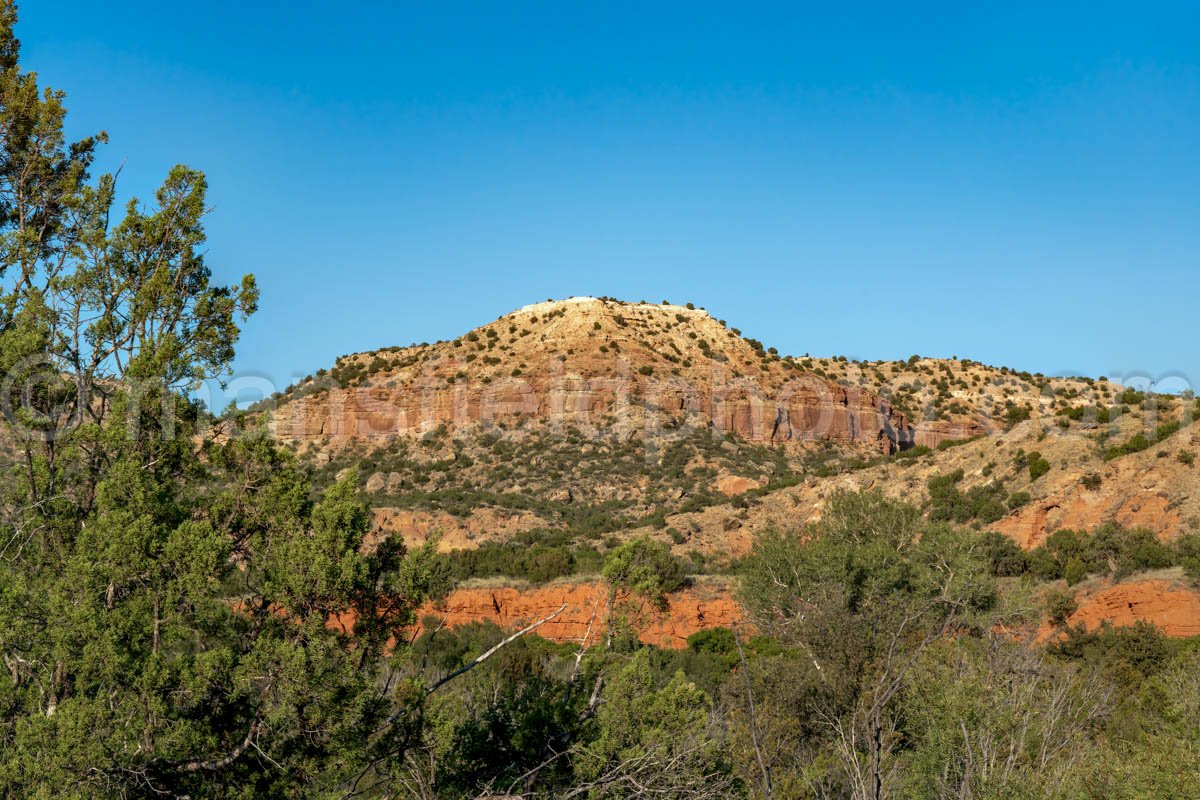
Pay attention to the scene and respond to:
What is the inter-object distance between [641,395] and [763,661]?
1519 inches

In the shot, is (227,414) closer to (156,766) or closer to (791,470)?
(156,766)

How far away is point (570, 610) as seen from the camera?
30.2m

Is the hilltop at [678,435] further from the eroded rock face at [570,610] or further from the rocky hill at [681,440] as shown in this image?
the eroded rock face at [570,610]

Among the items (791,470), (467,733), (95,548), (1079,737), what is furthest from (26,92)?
(791,470)

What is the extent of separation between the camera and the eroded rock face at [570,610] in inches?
1138

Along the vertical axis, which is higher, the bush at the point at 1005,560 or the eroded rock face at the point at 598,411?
the eroded rock face at the point at 598,411

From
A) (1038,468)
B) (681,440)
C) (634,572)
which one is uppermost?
(681,440)

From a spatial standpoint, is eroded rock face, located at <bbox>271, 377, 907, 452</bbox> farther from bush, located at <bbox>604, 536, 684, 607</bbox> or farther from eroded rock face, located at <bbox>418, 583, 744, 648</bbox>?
bush, located at <bbox>604, 536, 684, 607</bbox>

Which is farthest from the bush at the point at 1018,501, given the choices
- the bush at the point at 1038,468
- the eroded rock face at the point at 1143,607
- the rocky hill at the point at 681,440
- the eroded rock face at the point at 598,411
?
the eroded rock face at the point at 598,411

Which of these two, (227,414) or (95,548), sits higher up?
(227,414)

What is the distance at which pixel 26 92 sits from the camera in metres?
11.4

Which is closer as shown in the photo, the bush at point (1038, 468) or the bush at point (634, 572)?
the bush at point (634, 572)

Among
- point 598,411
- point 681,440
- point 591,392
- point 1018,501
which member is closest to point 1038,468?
point 1018,501

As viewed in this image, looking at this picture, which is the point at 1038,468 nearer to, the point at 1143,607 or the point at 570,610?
the point at 1143,607
